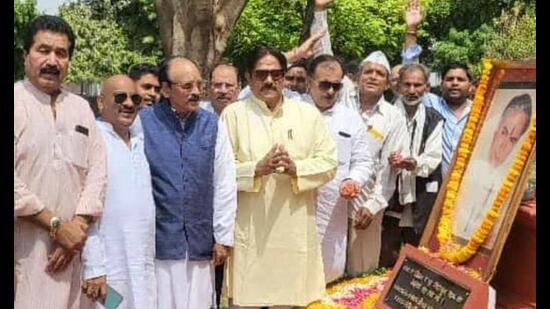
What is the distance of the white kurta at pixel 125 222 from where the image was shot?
13.6 ft

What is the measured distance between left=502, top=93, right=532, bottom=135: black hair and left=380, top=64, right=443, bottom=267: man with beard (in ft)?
5.72

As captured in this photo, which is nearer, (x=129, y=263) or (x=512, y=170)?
(x=512, y=170)

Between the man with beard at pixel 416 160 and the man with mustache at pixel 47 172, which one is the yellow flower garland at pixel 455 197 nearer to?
the man with beard at pixel 416 160

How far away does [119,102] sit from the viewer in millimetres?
4121

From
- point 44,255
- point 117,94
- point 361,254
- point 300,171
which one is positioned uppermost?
point 117,94

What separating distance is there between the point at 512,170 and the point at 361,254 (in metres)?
2.32

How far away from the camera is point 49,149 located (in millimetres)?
3572

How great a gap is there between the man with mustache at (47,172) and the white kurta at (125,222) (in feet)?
1.34

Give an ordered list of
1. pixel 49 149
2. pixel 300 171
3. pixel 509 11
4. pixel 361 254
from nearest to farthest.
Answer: pixel 49 149 → pixel 300 171 → pixel 361 254 → pixel 509 11

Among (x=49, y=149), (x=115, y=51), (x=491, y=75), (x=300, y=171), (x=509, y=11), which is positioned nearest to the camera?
(x=49, y=149)

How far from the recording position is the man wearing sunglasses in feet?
17.5

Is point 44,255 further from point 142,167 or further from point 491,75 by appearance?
point 491,75

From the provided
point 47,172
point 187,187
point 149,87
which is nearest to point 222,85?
point 149,87

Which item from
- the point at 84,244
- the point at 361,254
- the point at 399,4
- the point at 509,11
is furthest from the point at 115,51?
the point at 84,244
